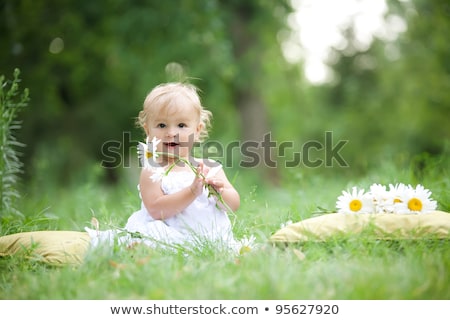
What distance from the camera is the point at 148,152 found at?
2928 millimetres

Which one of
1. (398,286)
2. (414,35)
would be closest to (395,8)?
(414,35)

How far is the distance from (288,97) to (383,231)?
14.3m

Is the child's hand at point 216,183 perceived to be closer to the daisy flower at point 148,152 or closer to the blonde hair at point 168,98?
the daisy flower at point 148,152

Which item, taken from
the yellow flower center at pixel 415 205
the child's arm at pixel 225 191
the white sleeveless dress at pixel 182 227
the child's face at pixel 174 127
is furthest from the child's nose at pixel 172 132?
the yellow flower center at pixel 415 205

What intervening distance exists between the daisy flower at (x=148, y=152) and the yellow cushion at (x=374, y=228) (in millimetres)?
790

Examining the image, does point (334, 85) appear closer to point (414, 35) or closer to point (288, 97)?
point (288, 97)

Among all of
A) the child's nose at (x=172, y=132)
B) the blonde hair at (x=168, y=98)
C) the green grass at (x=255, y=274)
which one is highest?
the blonde hair at (x=168, y=98)

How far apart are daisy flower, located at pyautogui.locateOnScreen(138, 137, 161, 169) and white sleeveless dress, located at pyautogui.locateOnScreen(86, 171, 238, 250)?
14cm

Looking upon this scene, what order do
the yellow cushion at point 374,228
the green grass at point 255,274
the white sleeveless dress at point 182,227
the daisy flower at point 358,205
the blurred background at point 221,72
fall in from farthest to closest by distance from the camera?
the blurred background at point 221,72, the daisy flower at point 358,205, the white sleeveless dress at point 182,227, the yellow cushion at point 374,228, the green grass at point 255,274

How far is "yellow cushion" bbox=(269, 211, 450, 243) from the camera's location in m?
2.62

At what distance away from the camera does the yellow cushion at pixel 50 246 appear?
2.67 m

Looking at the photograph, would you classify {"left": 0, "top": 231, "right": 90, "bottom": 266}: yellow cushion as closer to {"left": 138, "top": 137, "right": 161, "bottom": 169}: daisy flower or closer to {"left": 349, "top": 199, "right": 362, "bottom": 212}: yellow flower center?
{"left": 138, "top": 137, "right": 161, "bottom": 169}: daisy flower

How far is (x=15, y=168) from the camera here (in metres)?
3.89

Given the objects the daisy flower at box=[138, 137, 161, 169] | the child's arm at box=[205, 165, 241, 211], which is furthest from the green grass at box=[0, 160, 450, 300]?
the daisy flower at box=[138, 137, 161, 169]
